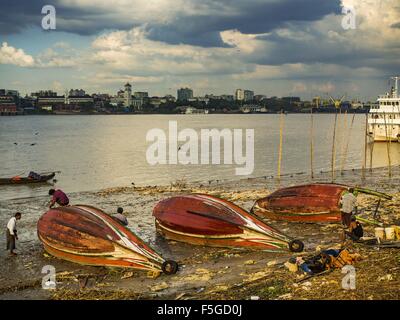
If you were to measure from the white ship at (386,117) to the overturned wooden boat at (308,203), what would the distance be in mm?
43313

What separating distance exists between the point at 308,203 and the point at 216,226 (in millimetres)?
4826

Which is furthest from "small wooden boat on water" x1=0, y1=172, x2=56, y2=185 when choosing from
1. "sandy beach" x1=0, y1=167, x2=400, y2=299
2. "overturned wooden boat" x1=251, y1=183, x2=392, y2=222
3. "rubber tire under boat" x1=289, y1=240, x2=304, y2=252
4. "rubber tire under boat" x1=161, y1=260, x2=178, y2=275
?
"rubber tire under boat" x1=289, y1=240, x2=304, y2=252

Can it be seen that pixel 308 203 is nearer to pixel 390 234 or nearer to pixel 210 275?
pixel 390 234

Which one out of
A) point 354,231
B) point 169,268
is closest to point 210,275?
point 169,268

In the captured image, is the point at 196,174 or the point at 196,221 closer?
the point at 196,221

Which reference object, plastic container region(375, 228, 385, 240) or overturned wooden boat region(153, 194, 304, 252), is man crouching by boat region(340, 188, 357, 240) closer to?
plastic container region(375, 228, 385, 240)

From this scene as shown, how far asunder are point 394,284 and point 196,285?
14.2 feet

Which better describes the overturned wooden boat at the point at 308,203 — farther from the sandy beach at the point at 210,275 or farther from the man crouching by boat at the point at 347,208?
the man crouching by boat at the point at 347,208

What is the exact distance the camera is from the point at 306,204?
1738 centimetres

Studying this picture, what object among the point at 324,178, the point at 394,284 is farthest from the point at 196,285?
the point at 324,178

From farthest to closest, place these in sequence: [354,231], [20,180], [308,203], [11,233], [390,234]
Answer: [20,180]
[308,203]
[11,233]
[390,234]
[354,231]

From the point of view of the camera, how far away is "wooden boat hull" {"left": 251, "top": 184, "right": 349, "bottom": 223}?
55.3 feet
